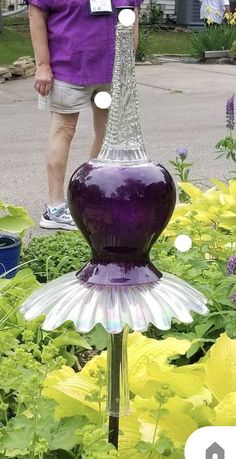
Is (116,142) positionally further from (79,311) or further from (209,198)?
(209,198)

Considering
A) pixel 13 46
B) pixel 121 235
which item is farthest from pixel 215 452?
pixel 13 46

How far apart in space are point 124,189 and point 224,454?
1.32 feet

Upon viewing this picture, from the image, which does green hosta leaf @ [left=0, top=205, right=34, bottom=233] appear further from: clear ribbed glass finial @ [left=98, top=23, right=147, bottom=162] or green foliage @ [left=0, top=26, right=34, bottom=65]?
green foliage @ [left=0, top=26, right=34, bottom=65]

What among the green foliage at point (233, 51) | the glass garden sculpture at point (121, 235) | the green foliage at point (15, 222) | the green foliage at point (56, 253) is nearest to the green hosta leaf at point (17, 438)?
the glass garden sculpture at point (121, 235)

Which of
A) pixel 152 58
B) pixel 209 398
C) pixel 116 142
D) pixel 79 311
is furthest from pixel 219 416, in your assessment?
pixel 152 58

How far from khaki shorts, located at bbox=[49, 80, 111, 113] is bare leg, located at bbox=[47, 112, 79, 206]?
0.07 meters

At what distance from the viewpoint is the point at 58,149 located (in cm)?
455

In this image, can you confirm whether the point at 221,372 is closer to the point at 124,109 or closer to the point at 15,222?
the point at 124,109

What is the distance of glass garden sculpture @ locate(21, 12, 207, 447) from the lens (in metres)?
1.18

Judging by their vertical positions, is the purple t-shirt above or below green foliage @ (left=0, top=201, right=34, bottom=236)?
above

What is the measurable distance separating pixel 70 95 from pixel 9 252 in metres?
1.49

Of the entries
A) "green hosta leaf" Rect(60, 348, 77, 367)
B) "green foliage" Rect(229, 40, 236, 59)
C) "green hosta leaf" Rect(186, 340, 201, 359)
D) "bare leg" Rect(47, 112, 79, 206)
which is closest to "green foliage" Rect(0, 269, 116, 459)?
"green hosta leaf" Rect(60, 348, 77, 367)

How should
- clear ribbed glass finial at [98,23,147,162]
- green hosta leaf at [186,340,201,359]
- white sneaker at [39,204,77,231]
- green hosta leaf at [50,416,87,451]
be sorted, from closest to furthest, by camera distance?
clear ribbed glass finial at [98,23,147,162] < green hosta leaf at [50,416,87,451] < green hosta leaf at [186,340,201,359] < white sneaker at [39,204,77,231]

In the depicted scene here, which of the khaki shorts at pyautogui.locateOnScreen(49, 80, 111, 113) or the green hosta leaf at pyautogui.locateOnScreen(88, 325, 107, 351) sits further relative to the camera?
the khaki shorts at pyautogui.locateOnScreen(49, 80, 111, 113)
